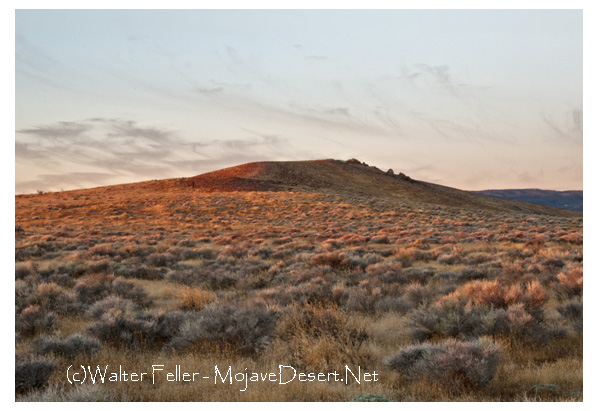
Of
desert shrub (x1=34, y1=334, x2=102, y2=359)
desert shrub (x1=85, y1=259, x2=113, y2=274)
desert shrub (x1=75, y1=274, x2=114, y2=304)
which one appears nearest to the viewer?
desert shrub (x1=34, y1=334, x2=102, y2=359)

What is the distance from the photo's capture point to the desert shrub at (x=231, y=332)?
6180 millimetres

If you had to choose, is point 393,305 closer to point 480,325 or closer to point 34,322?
point 480,325

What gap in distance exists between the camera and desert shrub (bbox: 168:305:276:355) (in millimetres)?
6180

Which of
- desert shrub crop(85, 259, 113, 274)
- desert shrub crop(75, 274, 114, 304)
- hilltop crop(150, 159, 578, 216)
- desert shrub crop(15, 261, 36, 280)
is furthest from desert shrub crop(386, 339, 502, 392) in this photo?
hilltop crop(150, 159, 578, 216)

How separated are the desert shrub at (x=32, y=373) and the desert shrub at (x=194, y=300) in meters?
3.79

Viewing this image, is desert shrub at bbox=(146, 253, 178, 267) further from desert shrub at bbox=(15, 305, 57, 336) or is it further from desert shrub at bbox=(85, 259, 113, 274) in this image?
desert shrub at bbox=(15, 305, 57, 336)

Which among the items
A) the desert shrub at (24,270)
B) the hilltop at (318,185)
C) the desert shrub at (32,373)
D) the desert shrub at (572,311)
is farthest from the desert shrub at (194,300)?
the hilltop at (318,185)

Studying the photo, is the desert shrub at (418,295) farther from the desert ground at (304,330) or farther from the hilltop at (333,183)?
the hilltop at (333,183)

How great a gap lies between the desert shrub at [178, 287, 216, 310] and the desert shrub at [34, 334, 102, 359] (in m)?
2.93

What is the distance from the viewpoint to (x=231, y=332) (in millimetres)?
6285

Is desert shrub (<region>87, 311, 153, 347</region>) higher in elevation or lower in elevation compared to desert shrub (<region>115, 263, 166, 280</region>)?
higher

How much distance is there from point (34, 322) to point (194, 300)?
2875mm

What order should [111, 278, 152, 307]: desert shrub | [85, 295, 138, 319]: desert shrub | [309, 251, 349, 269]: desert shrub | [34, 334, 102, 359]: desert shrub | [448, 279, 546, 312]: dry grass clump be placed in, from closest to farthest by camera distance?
[34, 334, 102, 359]: desert shrub → [448, 279, 546, 312]: dry grass clump → [85, 295, 138, 319]: desert shrub → [111, 278, 152, 307]: desert shrub → [309, 251, 349, 269]: desert shrub

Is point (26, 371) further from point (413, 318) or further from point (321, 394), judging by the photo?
point (413, 318)
